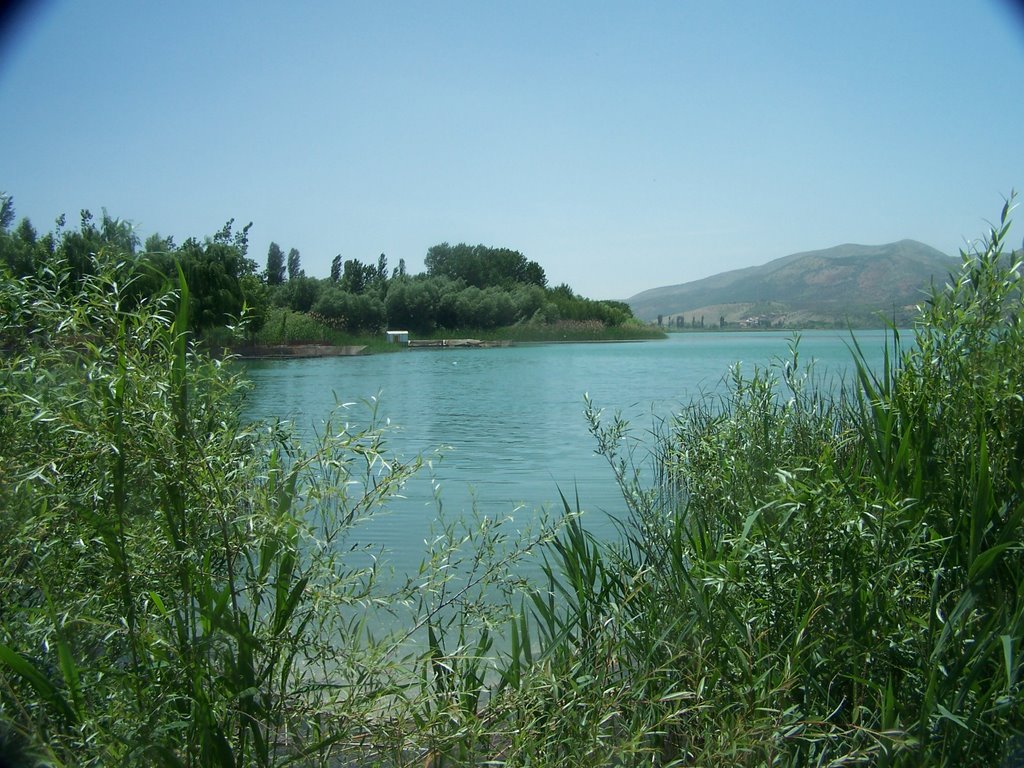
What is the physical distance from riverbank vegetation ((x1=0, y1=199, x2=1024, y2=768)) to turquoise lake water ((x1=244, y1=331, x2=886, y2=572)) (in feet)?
1.45

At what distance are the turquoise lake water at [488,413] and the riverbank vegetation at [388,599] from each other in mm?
441

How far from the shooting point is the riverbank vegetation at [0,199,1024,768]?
2287mm

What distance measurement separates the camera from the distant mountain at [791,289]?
219ft

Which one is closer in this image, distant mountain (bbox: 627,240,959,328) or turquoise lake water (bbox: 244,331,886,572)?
turquoise lake water (bbox: 244,331,886,572)

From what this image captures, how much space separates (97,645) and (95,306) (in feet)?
3.38

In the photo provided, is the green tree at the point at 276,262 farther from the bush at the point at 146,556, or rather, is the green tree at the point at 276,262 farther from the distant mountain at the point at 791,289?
the bush at the point at 146,556

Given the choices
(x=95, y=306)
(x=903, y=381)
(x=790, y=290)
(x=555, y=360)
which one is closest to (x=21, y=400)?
(x=95, y=306)

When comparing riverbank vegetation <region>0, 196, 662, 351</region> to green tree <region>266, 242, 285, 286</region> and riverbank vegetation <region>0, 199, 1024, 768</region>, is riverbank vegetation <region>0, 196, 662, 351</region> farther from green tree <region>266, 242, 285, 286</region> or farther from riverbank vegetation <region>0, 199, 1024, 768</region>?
riverbank vegetation <region>0, 199, 1024, 768</region>

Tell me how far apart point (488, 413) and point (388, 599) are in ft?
46.3

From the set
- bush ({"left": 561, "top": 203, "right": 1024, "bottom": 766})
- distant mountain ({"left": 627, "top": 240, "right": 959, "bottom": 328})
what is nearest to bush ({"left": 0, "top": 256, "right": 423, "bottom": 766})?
bush ({"left": 561, "top": 203, "right": 1024, "bottom": 766})

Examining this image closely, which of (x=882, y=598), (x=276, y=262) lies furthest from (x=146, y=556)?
(x=276, y=262)

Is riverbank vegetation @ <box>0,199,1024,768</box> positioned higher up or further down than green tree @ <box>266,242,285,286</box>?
further down

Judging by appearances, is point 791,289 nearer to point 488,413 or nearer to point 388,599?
point 488,413

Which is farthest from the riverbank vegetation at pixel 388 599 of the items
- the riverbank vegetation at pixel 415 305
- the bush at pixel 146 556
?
the riverbank vegetation at pixel 415 305
